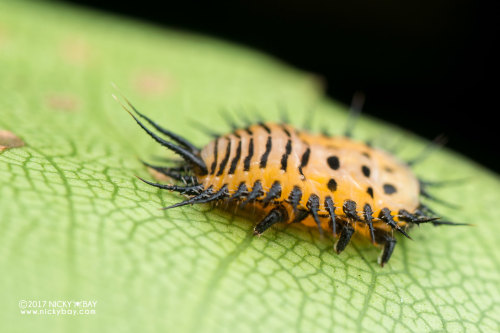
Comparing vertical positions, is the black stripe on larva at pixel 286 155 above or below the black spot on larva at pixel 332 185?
above

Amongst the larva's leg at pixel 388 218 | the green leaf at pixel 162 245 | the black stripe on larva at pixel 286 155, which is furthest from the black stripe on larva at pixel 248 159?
the larva's leg at pixel 388 218

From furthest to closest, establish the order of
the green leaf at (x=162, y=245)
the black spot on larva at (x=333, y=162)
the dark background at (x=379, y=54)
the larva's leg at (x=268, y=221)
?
the dark background at (x=379, y=54), the black spot on larva at (x=333, y=162), the larva's leg at (x=268, y=221), the green leaf at (x=162, y=245)

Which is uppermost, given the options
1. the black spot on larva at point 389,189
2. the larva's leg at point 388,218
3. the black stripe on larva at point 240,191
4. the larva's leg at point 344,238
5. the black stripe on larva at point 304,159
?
the black stripe on larva at point 304,159

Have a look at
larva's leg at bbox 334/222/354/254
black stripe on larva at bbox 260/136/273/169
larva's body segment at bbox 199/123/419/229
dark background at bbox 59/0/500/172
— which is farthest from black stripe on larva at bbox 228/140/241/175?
dark background at bbox 59/0/500/172

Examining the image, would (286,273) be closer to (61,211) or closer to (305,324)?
(305,324)

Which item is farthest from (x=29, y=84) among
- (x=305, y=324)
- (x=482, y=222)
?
(x=482, y=222)

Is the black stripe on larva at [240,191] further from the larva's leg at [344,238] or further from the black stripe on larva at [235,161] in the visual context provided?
the larva's leg at [344,238]

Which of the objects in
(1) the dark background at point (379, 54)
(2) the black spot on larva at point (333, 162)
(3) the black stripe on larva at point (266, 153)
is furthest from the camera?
(1) the dark background at point (379, 54)

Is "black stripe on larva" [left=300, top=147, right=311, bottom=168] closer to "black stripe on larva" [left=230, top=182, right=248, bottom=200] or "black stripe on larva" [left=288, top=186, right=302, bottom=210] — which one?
"black stripe on larva" [left=288, top=186, right=302, bottom=210]
